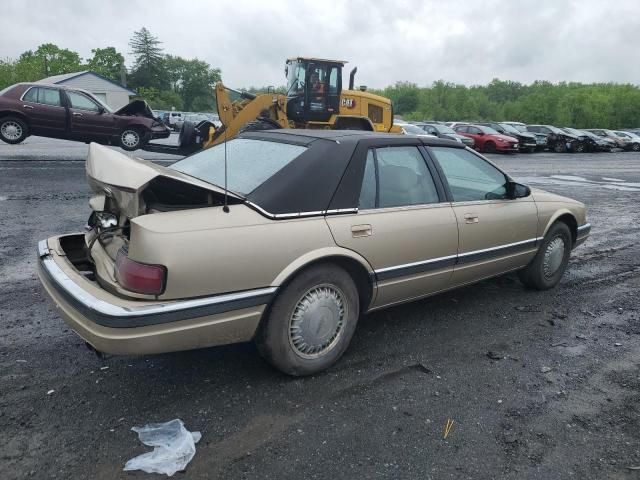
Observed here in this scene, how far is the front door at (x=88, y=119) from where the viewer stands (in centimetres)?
1303

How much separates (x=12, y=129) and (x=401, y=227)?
42.2 ft

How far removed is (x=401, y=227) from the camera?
3.45 meters

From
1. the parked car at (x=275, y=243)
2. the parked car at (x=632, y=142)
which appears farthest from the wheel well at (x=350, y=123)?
the parked car at (x=632, y=142)

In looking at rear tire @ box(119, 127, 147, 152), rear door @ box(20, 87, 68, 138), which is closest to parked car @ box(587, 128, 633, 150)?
rear tire @ box(119, 127, 147, 152)

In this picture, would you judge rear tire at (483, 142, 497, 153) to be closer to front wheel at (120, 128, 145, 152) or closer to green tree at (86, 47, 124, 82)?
front wheel at (120, 128, 145, 152)

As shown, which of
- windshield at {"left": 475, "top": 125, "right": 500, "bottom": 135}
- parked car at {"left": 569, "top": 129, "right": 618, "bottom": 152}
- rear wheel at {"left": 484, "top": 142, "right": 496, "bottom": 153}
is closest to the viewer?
rear wheel at {"left": 484, "top": 142, "right": 496, "bottom": 153}

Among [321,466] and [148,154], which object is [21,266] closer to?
[321,466]

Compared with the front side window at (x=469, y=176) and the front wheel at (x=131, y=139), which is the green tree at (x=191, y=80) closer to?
Answer: the front wheel at (x=131, y=139)

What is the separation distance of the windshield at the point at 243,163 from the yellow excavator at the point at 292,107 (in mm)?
9338

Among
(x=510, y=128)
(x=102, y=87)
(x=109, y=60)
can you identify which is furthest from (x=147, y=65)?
(x=510, y=128)

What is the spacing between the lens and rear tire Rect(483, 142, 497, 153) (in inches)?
1021

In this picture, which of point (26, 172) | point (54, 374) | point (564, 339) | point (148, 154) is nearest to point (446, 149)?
point (564, 339)

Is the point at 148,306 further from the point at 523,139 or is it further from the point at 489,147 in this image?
the point at 523,139

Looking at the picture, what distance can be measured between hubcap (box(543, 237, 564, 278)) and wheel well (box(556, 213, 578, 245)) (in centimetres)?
19
